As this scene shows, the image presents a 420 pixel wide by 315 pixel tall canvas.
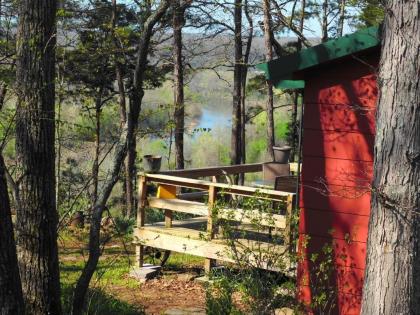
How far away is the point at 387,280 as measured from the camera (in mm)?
5223

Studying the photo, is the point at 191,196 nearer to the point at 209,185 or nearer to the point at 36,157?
the point at 209,185

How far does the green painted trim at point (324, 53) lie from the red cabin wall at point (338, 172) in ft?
0.90

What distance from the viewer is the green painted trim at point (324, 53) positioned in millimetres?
6949

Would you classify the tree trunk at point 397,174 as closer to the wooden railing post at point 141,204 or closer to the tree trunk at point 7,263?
the tree trunk at point 7,263

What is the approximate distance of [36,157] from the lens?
21.5ft

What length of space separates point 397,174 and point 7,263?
3.04 meters

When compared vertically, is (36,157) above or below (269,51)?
below

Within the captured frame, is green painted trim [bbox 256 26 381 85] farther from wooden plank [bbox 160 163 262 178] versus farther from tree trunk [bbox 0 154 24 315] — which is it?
wooden plank [bbox 160 163 262 178]

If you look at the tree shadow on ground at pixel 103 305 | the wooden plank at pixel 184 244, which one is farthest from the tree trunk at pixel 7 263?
the wooden plank at pixel 184 244

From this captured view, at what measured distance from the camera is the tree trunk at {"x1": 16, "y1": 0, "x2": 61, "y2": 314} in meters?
6.55

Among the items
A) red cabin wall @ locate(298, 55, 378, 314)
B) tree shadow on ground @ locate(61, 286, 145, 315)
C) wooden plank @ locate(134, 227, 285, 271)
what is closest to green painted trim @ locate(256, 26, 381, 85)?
red cabin wall @ locate(298, 55, 378, 314)

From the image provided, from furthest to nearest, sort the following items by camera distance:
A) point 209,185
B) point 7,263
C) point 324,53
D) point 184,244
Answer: point 184,244
point 209,185
point 324,53
point 7,263

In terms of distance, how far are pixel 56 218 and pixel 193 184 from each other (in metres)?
3.31

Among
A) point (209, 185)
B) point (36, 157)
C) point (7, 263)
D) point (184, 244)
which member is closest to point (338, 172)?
point (209, 185)
